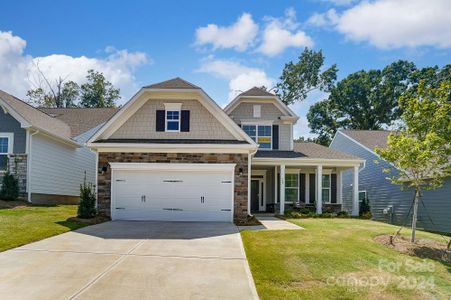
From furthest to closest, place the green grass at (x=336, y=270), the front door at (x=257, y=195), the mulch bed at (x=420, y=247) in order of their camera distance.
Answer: the front door at (x=257, y=195)
the mulch bed at (x=420, y=247)
the green grass at (x=336, y=270)

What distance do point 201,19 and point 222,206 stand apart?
7125 mm

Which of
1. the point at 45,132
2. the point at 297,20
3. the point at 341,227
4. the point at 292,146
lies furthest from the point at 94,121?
the point at 341,227

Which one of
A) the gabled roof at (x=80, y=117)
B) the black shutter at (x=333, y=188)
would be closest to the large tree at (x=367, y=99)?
the black shutter at (x=333, y=188)

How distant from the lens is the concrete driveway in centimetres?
702

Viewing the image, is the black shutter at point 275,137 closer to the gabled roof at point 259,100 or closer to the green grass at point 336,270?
the gabled roof at point 259,100

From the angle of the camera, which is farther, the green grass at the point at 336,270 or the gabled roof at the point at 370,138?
the gabled roof at the point at 370,138

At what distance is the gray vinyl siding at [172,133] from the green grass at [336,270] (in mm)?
5931

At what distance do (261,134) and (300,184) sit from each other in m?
3.51

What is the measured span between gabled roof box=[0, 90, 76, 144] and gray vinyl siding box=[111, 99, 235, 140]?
15.4 ft

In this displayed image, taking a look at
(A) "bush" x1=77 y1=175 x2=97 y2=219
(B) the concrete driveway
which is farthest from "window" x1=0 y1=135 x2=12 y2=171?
(B) the concrete driveway

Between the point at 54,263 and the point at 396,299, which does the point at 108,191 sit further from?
the point at 396,299

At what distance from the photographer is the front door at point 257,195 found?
22.6 meters

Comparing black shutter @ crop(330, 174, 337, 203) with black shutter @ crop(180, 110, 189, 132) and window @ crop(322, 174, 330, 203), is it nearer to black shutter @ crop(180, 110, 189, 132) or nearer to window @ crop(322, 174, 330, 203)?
window @ crop(322, 174, 330, 203)

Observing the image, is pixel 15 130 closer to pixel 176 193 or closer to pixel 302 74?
pixel 176 193
